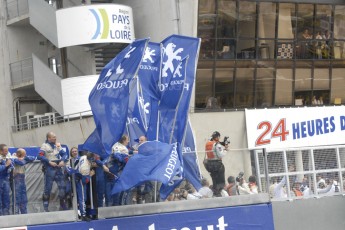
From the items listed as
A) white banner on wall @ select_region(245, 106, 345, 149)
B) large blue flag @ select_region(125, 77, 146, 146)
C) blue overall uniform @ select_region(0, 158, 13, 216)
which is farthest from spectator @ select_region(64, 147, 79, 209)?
white banner on wall @ select_region(245, 106, 345, 149)

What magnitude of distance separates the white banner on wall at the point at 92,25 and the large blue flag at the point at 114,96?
50.6 feet

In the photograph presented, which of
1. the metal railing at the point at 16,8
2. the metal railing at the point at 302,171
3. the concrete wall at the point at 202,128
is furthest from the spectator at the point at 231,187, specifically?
the metal railing at the point at 16,8

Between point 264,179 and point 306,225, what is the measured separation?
1.75m

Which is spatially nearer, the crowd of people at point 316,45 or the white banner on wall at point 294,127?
the white banner on wall at point 294,127

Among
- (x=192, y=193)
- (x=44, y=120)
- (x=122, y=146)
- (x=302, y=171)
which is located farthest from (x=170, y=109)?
(x=44, y=120)

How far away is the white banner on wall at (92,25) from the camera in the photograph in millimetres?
36969

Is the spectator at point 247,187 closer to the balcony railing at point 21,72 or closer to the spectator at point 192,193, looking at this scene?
the spectator at point 192,193

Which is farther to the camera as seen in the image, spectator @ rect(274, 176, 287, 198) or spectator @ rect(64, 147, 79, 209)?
spectator @ rect(274, 176, 287, 198)

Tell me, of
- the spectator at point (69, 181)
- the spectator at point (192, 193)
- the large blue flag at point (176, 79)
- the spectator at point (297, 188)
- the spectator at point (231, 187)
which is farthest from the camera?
the spectator at point (297, 188)

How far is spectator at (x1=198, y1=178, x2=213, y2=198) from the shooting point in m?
21.9

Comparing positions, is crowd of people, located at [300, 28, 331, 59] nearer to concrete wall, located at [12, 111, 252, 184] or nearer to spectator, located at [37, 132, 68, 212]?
concrete wall, located at [12, 111, 252, 184]

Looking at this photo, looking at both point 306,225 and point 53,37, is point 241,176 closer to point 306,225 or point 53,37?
point 306,225

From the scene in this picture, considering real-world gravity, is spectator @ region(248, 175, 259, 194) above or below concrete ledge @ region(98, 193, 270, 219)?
above

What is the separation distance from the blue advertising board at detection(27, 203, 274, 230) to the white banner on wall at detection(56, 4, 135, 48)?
51.5 ft
